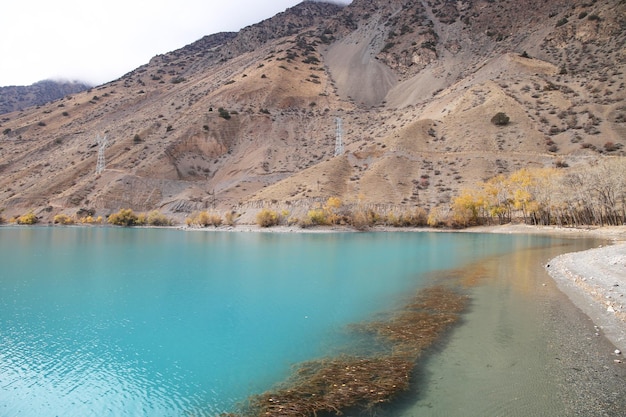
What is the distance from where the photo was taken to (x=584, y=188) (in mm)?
47500

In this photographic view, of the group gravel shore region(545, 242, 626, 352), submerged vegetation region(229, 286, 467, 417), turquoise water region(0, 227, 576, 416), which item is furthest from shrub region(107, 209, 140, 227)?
submerged vegetation region(229, 286, 467, 417)

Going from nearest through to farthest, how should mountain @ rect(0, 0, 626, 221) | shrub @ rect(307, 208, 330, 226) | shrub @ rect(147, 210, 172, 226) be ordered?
1. shrub @ rect(307, 208, 330, 226)
2. mountain @ rect(0, 0, 626, 221)
3. shrub @ rect(147, 210, 172, 226)

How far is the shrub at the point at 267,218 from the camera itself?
216 ft

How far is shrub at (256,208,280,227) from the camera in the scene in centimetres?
6575

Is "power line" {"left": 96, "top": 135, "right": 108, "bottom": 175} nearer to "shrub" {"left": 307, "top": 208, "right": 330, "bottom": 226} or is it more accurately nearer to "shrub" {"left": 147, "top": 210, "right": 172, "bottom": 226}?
"shrub" {"left": 147, "top": 210, "right": 172, "bottom": 226}

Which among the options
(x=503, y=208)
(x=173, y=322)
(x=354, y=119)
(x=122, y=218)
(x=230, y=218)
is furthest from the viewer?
(x=354, y=119)

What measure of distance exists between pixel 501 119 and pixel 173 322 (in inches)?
2853

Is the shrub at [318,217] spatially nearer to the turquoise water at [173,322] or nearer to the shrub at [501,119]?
the turquoise water at [173,322]

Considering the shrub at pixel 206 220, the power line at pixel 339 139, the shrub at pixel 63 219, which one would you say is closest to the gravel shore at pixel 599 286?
the shrub at pixel 206 220

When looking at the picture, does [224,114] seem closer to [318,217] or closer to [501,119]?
[318,217]

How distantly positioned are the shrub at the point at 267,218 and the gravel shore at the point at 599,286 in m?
45.0

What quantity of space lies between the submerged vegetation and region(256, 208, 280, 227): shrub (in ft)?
170

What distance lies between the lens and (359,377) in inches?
390

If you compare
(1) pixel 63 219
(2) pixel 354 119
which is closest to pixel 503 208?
(2) pixel 354 119
